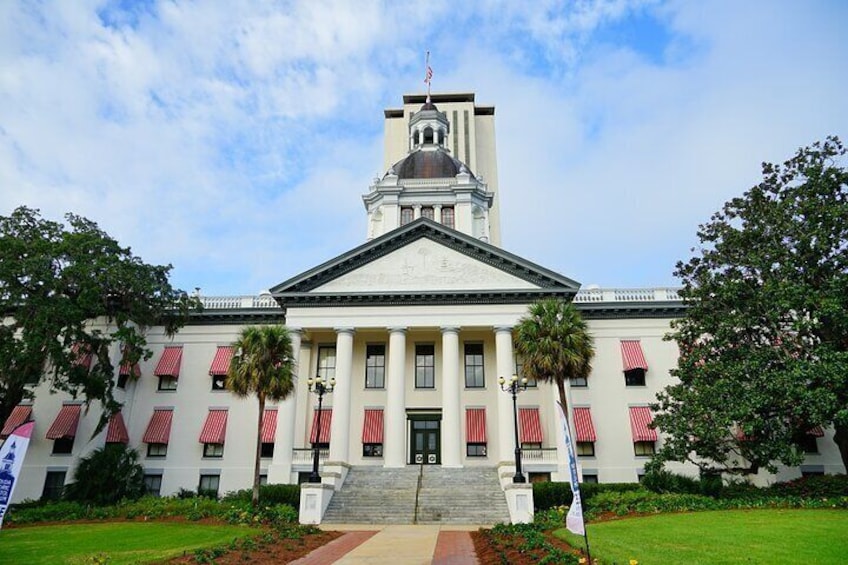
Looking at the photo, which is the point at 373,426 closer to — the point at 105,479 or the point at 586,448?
the point at 586,448

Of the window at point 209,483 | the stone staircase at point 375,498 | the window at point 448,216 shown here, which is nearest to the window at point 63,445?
the window at point 209,483

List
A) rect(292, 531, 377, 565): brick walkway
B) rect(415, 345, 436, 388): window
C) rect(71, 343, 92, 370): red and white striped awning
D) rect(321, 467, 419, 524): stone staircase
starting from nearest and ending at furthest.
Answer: rect(292, 531, 377, 565): brick walkway, rect(321, 467, 419, 524): stone staircase, rect(71, 343, 92, 370): red and white striped awning, rect(415, 345, 436, 388): window

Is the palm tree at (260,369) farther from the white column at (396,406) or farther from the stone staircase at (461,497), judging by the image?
the stone staircase at (461,497)

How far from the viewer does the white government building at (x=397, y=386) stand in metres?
30.3

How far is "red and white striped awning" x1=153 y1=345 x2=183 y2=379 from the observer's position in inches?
1342

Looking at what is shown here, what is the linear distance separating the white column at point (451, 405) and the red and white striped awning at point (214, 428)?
1253 centimetres

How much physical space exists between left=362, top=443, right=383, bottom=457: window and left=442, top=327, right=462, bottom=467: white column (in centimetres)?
450

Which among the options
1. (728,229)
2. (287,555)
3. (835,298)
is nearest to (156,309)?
(287,555)

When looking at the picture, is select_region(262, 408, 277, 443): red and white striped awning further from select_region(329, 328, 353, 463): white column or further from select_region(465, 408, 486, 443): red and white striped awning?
select_region(465, 408, 486, 443): red and white striped awning

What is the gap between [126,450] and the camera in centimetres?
3084

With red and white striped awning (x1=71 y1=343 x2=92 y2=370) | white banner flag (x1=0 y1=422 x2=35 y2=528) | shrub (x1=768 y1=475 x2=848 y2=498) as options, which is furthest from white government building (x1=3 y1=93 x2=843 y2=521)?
white banner flag (x1=0 y1=422 x2=35 y2=528)

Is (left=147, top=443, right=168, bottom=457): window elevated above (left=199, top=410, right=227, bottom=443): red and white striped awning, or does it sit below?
below

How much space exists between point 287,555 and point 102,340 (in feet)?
62.5

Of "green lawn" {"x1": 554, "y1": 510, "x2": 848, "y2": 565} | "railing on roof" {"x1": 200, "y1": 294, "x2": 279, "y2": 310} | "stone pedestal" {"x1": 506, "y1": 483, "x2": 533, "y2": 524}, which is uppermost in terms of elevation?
"railing on roof" {"x1": 200, "y1": 294, "x2": 279, "y2": 310}
